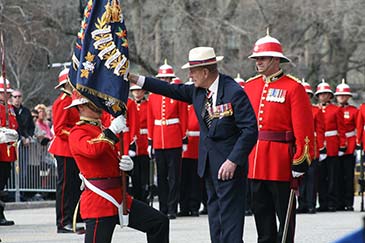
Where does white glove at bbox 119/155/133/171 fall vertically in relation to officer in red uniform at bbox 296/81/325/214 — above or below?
above

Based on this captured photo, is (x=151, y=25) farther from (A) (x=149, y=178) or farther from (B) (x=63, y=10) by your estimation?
(A) (x=149, y=178)

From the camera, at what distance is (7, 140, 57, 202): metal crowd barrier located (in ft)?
69.8

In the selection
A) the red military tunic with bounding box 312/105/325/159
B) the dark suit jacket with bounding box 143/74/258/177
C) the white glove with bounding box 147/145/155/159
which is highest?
the dark suit jacket with bounding box 143/74/258/177

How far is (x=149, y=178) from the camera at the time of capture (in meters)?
18.5

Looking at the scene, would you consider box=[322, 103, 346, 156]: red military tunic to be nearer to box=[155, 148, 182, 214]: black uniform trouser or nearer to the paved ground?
the paved ground

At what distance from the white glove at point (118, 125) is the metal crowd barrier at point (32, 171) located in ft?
38.9

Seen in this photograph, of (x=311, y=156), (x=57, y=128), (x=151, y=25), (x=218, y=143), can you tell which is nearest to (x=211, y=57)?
(x=218, y=143)

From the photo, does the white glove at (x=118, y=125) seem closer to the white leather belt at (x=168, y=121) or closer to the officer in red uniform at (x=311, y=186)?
the white leather belt at (x=168, y=121)

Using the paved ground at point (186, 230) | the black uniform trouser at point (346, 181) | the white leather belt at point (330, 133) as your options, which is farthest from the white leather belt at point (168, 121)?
the black uniform trouser at point (346, 181)

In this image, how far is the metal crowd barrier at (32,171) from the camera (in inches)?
837

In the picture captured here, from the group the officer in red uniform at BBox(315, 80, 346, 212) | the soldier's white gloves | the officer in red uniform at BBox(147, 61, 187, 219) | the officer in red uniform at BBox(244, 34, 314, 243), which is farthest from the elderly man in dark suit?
the officer in red uniform at BBox(315, 80, 346, 212)

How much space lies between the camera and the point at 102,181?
934 centimetres

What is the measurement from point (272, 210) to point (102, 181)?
2.07 meters

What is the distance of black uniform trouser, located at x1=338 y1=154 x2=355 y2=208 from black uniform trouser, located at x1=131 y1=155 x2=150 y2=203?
413cm
